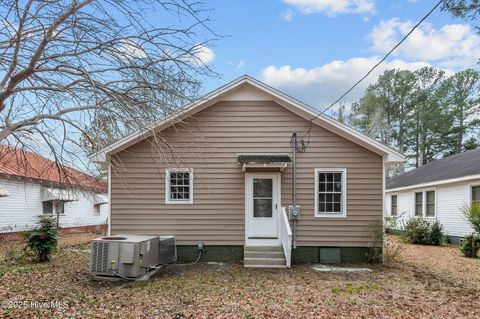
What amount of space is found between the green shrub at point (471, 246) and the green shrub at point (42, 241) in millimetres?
12168

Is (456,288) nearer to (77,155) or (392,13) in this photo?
(392,13)

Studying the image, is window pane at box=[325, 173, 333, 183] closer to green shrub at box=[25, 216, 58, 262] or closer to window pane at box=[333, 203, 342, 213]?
window pane at box=[333, 203, 342, 213]

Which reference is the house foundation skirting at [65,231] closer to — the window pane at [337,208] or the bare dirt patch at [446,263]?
the window pane at [337,208]

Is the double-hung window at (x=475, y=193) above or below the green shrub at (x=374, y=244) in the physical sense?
above

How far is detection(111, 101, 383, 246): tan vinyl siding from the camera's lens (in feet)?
33.4

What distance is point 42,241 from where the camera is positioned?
33.1 feet

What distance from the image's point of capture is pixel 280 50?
7.75 meters

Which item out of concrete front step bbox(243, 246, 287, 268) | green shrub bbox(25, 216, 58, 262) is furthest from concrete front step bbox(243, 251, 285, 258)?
green shrub bbox(25, 216, 58, 262)

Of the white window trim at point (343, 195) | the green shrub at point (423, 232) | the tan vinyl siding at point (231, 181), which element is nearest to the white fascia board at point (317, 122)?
the tan vinyl siding at point (231, 181)

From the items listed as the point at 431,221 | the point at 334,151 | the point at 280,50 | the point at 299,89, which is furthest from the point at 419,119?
the point at 280,50

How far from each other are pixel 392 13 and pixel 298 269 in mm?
6109

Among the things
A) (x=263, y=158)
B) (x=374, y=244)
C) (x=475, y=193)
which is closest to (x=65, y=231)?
(x=263, y=158)

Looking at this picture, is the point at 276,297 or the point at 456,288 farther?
the point at 456,288

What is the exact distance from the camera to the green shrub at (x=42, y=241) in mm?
10055
